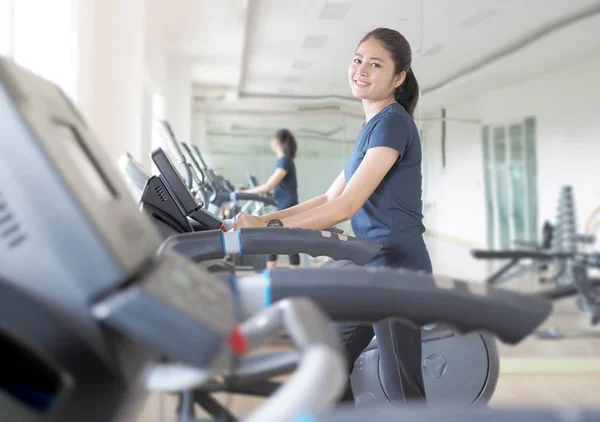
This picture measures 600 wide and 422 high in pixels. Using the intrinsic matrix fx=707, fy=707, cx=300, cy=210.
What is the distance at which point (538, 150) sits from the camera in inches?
170

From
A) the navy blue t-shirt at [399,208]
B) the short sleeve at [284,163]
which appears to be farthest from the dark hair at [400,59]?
the short sleeve at [284,163]

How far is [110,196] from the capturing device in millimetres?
533

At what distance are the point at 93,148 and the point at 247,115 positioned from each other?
15.9 ft

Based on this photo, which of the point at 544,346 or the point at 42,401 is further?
the point at 544,346

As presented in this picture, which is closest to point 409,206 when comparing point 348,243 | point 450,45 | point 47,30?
point 348,243

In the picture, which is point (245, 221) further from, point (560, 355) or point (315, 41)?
point (560, 355)

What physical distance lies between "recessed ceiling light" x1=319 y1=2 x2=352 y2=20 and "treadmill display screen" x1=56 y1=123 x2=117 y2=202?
4.13m

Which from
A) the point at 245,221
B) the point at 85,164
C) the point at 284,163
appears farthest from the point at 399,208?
the point at 284,163

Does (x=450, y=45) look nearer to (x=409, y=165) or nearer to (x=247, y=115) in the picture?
(x=247, y=115)

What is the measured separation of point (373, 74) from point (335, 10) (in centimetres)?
276

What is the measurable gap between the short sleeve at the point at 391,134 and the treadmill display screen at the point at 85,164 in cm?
122

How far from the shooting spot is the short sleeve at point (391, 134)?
1.74m

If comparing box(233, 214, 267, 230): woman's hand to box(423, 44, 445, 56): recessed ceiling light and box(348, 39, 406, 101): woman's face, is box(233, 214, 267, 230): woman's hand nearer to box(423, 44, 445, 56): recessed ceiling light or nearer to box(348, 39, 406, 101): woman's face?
box(348, 39, 406, 101): woman's face

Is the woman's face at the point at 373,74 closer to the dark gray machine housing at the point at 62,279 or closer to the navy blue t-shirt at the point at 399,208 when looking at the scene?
the navy blue t-shirt at the point at 399,208
